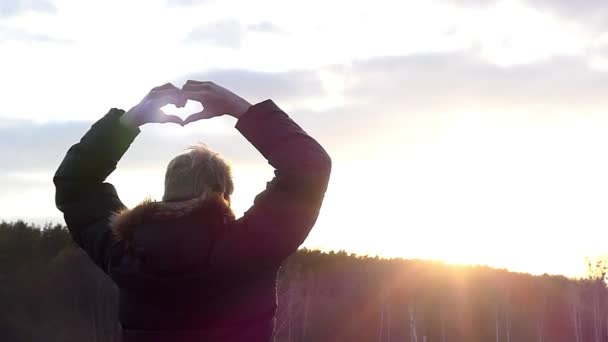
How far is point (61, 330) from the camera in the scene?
1833cm

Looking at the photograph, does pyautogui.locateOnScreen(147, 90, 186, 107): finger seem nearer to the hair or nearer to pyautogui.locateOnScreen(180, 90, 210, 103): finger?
pyautogui.locateOnScreen(180, 90, 210, 103): finger

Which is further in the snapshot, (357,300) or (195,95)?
(357,300)

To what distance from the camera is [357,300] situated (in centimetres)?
2445

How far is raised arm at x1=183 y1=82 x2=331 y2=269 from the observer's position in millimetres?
2164

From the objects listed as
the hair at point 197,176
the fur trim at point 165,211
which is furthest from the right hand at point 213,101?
the fur trim at point 165,211

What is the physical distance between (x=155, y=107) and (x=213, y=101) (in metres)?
0.19

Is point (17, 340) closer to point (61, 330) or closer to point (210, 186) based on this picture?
point (61, 330)

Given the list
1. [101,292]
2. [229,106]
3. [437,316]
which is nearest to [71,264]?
[101,292]

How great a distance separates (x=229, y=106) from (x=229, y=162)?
190 millimetres

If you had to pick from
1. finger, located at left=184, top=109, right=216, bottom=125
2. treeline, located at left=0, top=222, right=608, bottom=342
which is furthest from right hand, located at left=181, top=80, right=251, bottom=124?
treeline, located at left=0, top=222, right=608, bottom=342

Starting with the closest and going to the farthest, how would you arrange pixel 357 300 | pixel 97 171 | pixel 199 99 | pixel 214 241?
pixel 214 241 → pixel 199 99 → pixel 97 171 → pixel 357 300

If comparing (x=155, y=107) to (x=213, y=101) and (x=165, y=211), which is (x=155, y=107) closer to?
(x=213, y=101)

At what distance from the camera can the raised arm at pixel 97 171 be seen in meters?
2.45

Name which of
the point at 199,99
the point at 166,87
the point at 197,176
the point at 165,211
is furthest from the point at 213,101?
the point at 165,211
